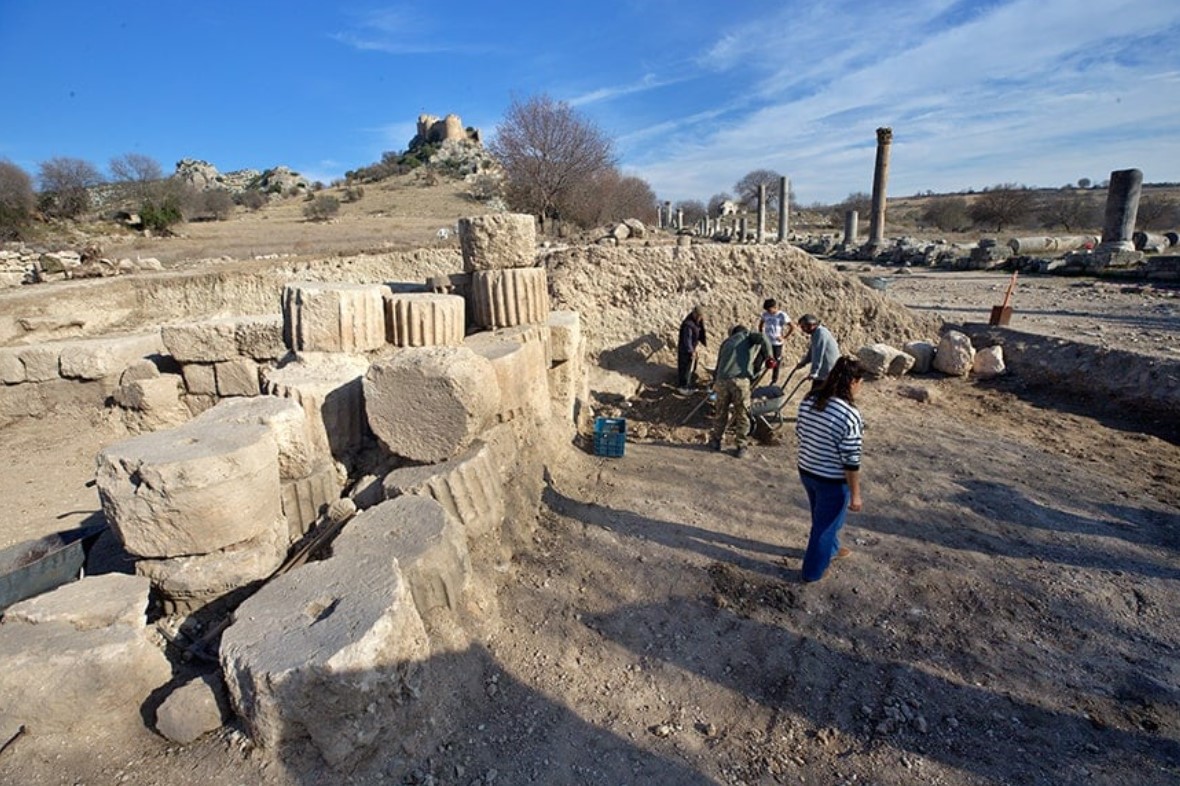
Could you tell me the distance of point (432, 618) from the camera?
299 cm

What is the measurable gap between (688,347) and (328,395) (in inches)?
208

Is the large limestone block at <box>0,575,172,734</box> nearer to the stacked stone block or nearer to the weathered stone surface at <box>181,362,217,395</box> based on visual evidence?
the stacked stone block

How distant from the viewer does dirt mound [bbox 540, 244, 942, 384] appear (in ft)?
30.1

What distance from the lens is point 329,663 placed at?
219 centimetres

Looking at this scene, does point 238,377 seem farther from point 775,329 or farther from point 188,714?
point 775,329

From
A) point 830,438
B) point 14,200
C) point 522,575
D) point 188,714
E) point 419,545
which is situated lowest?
point 522,575

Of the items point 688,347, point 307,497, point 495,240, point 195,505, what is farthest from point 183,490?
point 688,347

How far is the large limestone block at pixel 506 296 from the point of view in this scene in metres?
5.32

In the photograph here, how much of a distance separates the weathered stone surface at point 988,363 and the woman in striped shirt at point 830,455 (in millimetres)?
5964

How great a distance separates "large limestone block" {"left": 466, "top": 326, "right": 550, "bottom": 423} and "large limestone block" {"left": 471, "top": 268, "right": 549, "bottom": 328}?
149 mm

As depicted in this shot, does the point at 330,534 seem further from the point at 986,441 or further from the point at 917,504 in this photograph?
the point at 986,441

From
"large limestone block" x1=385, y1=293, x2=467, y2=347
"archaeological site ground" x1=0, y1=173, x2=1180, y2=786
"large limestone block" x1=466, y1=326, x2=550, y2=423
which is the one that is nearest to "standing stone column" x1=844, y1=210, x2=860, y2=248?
"archaeological site ground" x1=0, y1=173, x2=1180, y2=786

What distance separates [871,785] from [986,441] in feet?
15.7

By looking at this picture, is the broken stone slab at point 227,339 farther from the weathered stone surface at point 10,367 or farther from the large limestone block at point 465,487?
the large limestone block at point 465,487
